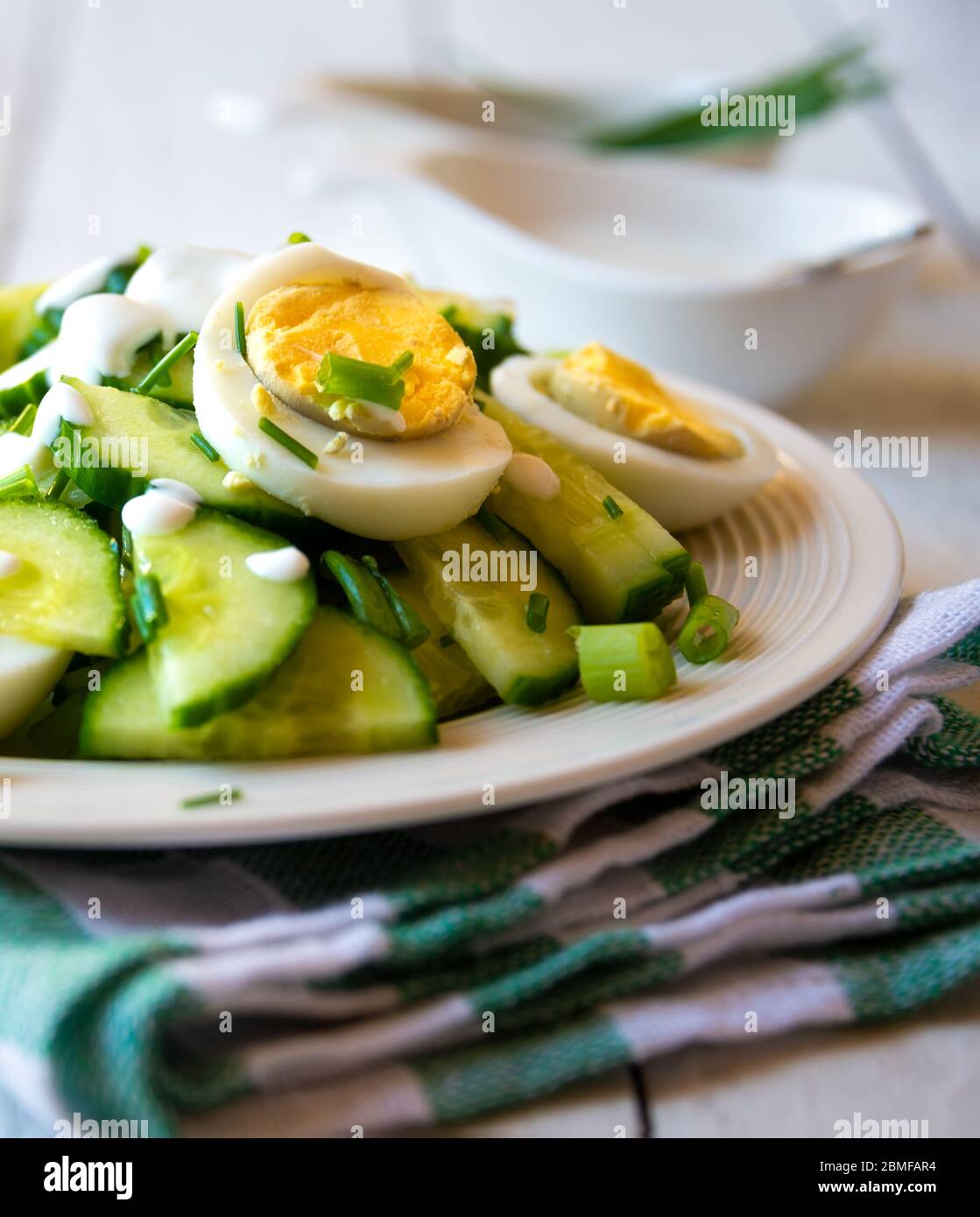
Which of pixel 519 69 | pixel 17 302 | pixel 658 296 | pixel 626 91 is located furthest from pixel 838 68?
pixel 17 302

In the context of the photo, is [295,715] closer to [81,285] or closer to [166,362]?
[166,362]

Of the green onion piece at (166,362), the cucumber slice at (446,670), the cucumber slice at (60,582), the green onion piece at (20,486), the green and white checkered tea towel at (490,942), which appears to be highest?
the green onion piece at (166,362)

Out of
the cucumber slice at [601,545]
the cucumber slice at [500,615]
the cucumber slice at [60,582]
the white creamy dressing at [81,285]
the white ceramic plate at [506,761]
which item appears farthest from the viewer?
the white creamy dressing at [81,285]

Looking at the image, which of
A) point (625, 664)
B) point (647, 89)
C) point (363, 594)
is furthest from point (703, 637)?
point (647, 89)

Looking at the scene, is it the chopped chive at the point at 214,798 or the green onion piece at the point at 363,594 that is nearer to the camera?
the chopped chive at the point at 214,798

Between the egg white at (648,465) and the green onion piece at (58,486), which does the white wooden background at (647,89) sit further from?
the green onion piece at (58,486)

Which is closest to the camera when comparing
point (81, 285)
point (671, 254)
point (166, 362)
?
point (166, 362)

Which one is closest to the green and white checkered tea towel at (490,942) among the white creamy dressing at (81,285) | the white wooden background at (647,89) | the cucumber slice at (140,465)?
the white wooden background at (647,89)

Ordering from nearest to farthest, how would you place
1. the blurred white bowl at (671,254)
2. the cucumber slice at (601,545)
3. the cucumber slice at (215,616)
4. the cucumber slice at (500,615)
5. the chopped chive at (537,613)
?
1. the cucumber slice at (215,616)
2. the cucumber slice at (500,615)
3. the chopped chive at (537,613)
4. the cucumber slice at (601,545)
5. the blurred white bowl at (671,254)
